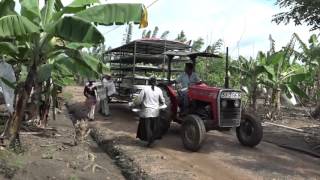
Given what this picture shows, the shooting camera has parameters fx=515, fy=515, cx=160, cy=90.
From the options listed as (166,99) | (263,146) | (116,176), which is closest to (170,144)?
(166,99)

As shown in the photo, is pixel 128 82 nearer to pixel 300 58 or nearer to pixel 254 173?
pixel 300 58

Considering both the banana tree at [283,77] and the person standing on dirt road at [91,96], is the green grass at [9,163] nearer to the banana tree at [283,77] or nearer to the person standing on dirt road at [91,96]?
the person standing on dirt road at [91,96]

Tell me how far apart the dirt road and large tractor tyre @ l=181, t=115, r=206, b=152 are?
0.18 metres

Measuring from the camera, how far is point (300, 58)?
20.6 metres

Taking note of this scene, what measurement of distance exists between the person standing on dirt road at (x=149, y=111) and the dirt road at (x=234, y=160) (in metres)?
0.37

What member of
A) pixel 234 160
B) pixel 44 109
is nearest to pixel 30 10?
pixel 44 109

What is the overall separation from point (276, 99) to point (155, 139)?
8.31 metres

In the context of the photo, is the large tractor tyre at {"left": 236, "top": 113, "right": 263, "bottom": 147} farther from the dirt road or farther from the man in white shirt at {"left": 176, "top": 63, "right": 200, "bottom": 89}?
the man in white shirt at {"left": 176, "top": 63, "right": 200, "bottom": 89}

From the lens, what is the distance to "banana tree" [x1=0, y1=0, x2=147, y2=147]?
29.9 ft

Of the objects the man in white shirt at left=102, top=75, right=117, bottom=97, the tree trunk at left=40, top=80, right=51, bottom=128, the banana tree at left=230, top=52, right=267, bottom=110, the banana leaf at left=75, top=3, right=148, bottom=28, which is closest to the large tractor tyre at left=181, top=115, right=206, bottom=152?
the banana leaf at left=75, top=3, right=148, bottom=28

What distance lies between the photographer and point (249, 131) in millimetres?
12789

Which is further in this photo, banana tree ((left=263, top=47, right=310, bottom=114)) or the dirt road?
banana tree ((left=263, top=47, right=310, bottom=114))

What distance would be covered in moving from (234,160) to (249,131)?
1905 millimetres

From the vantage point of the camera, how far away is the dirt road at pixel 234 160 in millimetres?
9836
